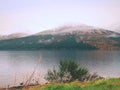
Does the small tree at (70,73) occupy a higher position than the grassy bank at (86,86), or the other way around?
the grassy bank at (86,86)

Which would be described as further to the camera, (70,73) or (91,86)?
(70,73)

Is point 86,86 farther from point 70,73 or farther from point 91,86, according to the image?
point 70,73

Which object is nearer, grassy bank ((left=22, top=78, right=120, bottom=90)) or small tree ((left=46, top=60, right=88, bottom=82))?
grassy bank ((left=22, top=78, right=120, bottom=90))

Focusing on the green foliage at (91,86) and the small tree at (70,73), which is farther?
the small tree at (70,73)

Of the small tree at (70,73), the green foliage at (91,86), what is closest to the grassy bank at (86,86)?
the green foliage at (91,86)

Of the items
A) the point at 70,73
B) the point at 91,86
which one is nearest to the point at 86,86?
the point at 91,86

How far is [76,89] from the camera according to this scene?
14.3 meters

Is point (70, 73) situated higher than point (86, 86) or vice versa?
point (86, 86)

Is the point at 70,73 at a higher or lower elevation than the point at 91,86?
lower

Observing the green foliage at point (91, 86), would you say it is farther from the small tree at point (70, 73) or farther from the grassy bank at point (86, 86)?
the small tree at point (70, 73)

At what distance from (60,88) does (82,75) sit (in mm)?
54494

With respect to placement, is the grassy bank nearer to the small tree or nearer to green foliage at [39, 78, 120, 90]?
green foliage at [39, 78, 120, 90]

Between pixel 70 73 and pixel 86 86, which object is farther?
pixel 70 73

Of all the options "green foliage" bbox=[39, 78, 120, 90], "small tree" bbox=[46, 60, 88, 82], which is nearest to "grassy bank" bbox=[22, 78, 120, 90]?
"green foliage" bbox=[39, 78, 120, 90]
